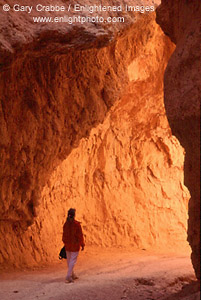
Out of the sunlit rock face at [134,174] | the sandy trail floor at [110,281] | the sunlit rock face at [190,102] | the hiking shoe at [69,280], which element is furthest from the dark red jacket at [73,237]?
the sunlit rock face at [134,174]

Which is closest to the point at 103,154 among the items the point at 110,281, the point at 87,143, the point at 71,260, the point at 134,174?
the point at 87,143

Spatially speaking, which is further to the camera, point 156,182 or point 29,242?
point 156,182

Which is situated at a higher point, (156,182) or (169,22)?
(169,22)

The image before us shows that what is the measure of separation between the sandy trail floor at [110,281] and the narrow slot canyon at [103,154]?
0.09 ft

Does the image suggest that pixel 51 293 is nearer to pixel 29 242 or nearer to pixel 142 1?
pixel 29 242

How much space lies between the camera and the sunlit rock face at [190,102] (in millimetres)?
4363

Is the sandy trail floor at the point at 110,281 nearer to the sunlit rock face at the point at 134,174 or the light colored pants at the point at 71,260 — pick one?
the light colored pants at the point at 71,260

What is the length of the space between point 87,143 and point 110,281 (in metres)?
4.91

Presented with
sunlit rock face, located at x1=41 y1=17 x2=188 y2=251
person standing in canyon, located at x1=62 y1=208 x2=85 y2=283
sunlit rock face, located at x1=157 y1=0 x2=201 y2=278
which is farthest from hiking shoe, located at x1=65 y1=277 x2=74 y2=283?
sunlit rock face, located at x1=41 y1=17 x2=188 y2=251

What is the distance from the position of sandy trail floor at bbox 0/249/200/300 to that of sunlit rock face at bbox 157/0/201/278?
0.75m

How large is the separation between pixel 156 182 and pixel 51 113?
5575mm

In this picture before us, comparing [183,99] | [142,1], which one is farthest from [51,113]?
[183,99]

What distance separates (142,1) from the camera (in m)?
8.05

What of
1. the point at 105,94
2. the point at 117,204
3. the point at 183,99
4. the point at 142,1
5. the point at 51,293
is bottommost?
the point at 51,293
